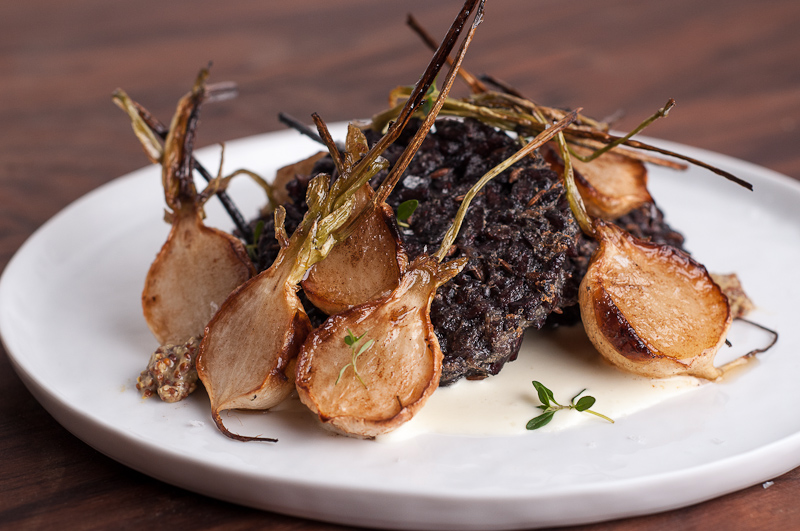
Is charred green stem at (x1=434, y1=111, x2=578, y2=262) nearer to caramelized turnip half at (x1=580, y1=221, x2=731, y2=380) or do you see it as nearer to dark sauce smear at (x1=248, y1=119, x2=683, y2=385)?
dark sauce smear at (x1=248, y1=119, x2=683, y2=385)

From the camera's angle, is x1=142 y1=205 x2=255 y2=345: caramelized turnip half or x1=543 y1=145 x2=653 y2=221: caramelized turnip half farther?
x1=543 y1=145 x2=653 y2=221: caramelized turnip half

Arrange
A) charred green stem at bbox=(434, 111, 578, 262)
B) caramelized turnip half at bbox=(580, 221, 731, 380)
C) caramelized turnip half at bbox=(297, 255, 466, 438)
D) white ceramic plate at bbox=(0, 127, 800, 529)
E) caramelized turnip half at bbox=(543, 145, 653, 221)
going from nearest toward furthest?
1. white ceramic plate at bbox=(0, 127, 800, 529)
2. caramelized turnip half at bbox=(297, 255, 466, 438)
3. charred green stem at bbox=(434, 111, 578, 262)
4. caramelized turnip half at bbox=(580, 221, 731, 380)
5. caramelized turnip half at bbox=(543, 145, 653, 221)

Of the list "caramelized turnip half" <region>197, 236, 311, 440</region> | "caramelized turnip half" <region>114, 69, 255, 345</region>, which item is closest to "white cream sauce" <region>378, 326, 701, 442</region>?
"caramelized turnip half" <region>197, 236, 311, 440</region>

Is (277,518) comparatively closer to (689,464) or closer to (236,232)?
(689,464)

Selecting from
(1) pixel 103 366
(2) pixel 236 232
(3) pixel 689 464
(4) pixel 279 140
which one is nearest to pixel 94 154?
(4) pixel 279 140

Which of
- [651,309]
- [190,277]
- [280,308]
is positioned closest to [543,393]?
[651,309]

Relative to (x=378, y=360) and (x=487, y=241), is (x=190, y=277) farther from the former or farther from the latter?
(x=487, y=241)

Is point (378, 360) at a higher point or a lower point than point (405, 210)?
lower
